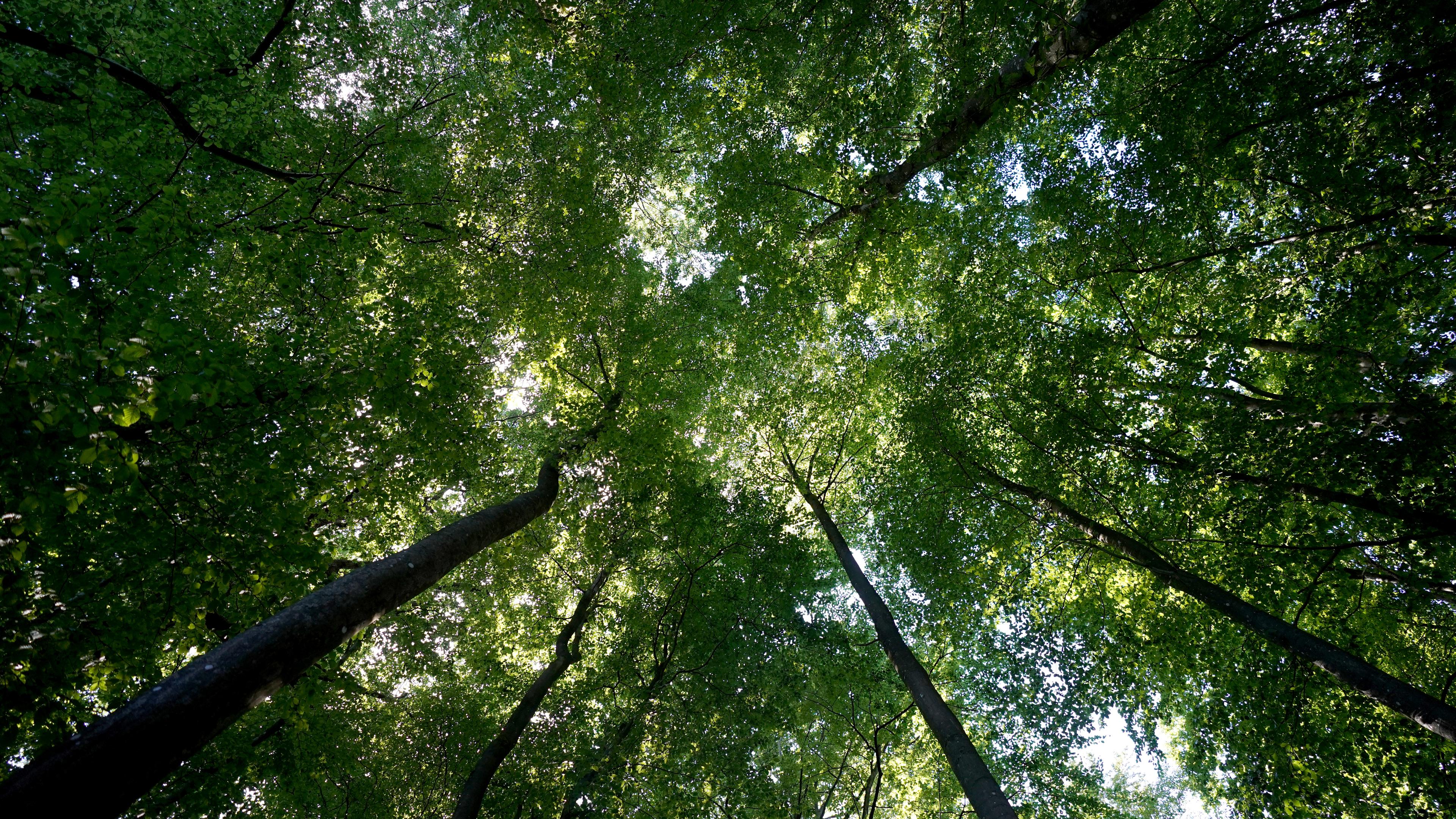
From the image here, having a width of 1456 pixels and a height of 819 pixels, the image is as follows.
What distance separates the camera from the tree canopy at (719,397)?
220 inches

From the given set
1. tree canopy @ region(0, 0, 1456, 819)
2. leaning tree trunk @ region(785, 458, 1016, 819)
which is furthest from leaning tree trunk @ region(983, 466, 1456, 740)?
leaning tree trunk @ region(785, 458, 1016, 819)

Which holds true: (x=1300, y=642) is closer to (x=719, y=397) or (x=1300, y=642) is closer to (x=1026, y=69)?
(x=1026, y=69)

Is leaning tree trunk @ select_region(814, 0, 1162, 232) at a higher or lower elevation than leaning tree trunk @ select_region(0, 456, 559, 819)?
higher

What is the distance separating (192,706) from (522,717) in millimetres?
7657

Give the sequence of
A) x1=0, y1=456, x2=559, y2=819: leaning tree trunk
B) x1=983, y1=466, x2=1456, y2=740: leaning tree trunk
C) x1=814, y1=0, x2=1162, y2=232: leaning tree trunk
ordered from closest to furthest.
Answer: x1=0, y1=456, x2=559, y2=819: leaning tree trunk → x1=983, y1=466, x2=1456, y2=740: leaning tree trunk → x1=814, y1=0, x2=1162, y2=232: leaning tree trunk

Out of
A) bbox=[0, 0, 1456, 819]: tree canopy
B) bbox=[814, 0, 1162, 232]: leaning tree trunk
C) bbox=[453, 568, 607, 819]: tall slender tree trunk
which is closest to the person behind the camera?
bbox=[0, 0, 1456, 819]: tree canopy

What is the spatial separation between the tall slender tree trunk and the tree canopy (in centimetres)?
14

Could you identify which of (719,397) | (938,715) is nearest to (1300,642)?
(938,715)

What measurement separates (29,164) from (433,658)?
36.0 feet

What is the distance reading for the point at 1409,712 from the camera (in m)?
5.95

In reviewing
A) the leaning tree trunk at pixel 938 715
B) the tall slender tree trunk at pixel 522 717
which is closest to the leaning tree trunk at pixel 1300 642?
the leaning tree trunk at pixel 938 715

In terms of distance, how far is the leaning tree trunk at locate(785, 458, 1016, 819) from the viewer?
6.39 m

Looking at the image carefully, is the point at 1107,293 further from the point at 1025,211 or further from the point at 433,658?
the point at 433,658

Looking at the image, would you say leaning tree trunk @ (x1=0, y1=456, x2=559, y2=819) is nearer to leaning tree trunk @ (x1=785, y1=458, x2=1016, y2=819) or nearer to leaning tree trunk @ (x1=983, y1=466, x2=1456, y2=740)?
leaning tree trunk @ (x1=785, y1=458, x2=1016, y2=819)
